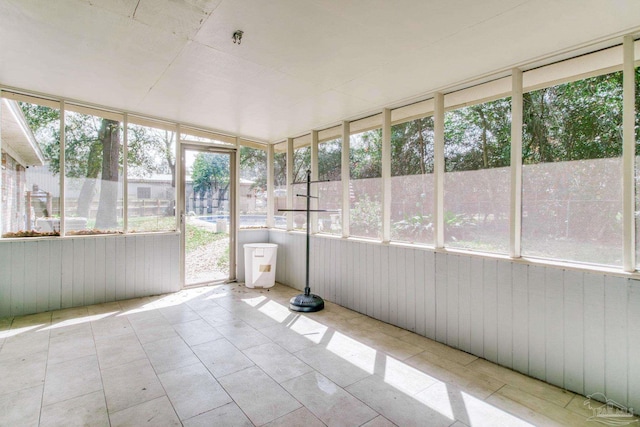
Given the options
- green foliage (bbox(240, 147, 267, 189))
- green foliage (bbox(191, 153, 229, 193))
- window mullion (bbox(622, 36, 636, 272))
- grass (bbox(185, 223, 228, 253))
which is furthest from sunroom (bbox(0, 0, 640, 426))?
green foliage (bbox(240, 147, 267, 189))

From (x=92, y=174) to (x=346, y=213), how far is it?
11.2 ft

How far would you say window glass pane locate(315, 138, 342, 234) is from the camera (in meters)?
4.47

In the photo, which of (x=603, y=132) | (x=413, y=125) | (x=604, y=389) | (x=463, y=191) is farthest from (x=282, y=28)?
(x=604, y=389)

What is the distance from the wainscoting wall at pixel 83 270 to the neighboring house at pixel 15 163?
272mm

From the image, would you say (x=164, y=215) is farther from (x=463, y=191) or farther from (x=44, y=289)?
(x=463, y=191)

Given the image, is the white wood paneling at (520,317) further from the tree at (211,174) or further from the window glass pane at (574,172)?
the tree at (211,174)

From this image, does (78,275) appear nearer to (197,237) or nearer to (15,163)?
(15,163)

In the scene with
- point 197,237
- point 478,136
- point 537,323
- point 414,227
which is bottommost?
point 537,323

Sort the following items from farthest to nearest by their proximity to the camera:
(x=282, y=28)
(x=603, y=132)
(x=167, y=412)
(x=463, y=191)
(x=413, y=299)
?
(x=413, y=299), (x=463, y=191), (x=603, y=132), (x=282, y=28), (x=167, y=412)

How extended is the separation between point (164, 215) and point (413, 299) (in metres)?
3.73

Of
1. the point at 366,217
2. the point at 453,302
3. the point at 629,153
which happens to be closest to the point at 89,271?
the point at 366,217

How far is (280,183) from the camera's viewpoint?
564 cm

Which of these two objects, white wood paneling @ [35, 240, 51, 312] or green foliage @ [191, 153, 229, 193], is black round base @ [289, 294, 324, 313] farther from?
white wood paneling @ [35, 240, 51, 312]

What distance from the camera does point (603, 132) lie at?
2.34 m
